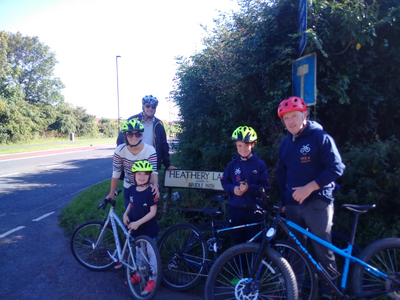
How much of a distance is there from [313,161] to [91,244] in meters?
3.18

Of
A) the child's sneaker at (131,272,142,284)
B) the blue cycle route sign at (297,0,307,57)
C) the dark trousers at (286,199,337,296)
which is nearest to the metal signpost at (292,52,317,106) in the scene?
the blue cycle route sign at (297,0,307,57)

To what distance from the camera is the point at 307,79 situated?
385 centimetres

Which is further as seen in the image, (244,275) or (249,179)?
(249,179)

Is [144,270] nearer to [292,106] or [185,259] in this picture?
[185,259]

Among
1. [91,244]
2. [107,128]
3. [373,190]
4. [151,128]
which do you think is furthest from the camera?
[107,128]

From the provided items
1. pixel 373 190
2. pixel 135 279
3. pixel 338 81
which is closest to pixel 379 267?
pixel 373 190

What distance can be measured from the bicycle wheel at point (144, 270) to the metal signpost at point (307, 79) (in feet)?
8.41

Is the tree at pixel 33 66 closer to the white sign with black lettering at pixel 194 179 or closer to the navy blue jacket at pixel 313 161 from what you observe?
the white sign with black lettering at pixel 194 179

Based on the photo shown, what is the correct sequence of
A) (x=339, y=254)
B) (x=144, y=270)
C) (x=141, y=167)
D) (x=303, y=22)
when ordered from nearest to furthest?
1. (x=339, y=254)
2. (x=144, y=270)
3. (x=141, y=167)
4. (x=303, y=22)

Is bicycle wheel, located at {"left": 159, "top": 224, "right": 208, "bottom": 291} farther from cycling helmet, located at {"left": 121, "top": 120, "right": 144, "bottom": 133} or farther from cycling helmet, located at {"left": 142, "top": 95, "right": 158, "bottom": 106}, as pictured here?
cycling helmet, located at {"left": 142, "top": 95, "right": 158, "bottom": 106}

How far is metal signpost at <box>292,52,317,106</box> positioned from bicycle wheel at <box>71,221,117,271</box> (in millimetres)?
3200

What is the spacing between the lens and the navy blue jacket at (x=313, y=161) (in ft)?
8.59

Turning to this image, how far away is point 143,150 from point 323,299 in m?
2.72

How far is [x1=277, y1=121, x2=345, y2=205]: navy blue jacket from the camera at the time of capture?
2619 millimetres
